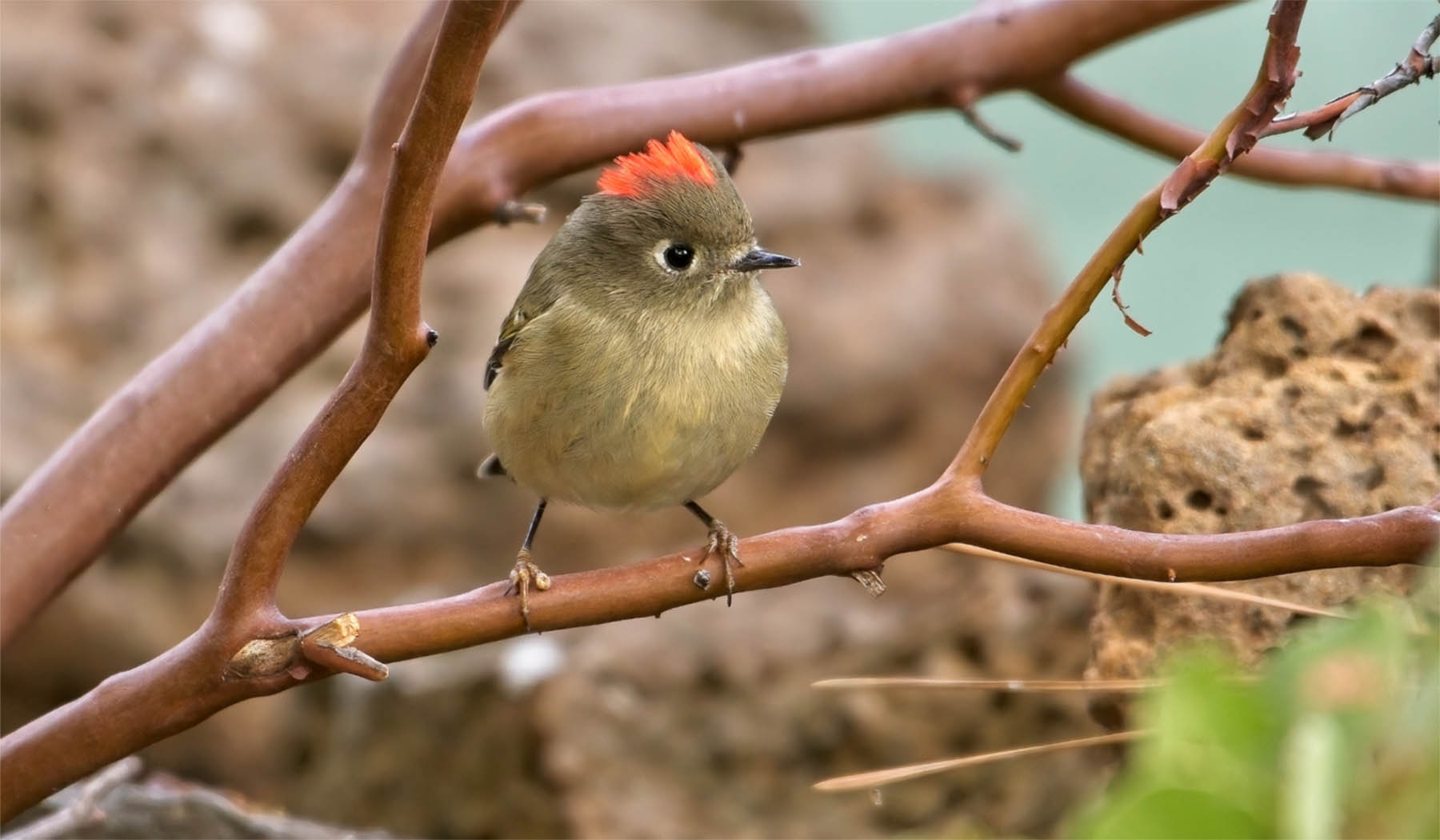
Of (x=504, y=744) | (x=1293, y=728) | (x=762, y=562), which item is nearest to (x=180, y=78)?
(x=504, y=744)

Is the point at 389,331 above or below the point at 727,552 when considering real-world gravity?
above

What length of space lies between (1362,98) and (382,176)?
69.6 inches

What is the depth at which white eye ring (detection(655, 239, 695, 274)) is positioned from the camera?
293 centimetres

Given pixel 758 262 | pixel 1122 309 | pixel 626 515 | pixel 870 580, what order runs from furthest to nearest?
pixel 626 515 < pixel 758 262 < pixel 870 580 < pixel 1122 309

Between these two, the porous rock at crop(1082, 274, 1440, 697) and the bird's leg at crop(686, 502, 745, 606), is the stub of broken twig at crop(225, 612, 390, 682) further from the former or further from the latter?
the porous rock at crop(1082, 274, 1440, 697)

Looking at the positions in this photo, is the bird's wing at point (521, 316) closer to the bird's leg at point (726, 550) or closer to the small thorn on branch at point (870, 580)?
the bird's leg at point (726, 550)

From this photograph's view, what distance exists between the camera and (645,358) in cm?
278

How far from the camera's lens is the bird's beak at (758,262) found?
9.34 ft

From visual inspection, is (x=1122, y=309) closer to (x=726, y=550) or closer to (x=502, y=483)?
(x=726, y=550)

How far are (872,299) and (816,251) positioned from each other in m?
0.36

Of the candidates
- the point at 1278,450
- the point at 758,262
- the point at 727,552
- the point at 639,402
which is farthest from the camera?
the point at 758,262

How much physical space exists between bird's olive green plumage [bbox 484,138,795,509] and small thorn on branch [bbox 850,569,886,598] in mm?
848

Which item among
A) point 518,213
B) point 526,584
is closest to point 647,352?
point 518,213

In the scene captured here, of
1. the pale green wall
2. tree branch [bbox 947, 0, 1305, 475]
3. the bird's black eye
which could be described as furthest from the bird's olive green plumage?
the pale green wall
